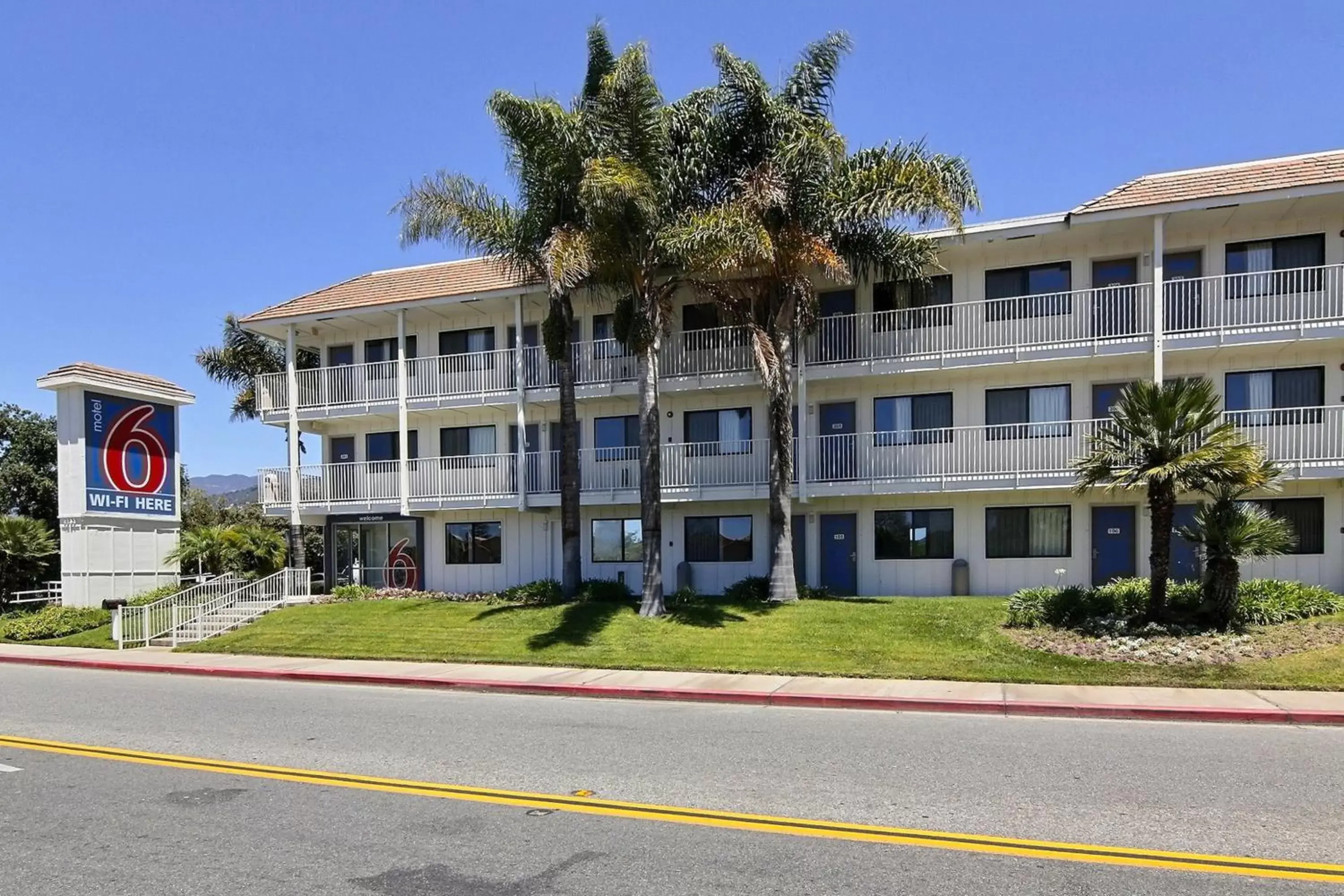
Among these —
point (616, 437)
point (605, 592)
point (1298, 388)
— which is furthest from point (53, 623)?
point (1298, 388)

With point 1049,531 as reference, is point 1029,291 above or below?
above

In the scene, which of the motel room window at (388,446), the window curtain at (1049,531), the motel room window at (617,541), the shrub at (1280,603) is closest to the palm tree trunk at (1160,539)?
the shrub at (1280,603)

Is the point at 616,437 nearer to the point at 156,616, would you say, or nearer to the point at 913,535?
the point at 913,535

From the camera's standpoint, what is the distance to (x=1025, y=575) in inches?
832

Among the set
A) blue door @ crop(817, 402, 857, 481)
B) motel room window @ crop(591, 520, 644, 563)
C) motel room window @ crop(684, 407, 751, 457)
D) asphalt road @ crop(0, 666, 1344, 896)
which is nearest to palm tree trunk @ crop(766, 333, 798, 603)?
blue door @ crop(817, 402, 857, 481)

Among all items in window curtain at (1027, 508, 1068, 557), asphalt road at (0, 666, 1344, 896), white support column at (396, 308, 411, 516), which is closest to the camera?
asphalt road at (0, 666, 1344, 896)

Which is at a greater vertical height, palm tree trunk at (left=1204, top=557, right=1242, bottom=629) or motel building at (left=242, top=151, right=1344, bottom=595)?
motel building at (left=242, top=151, right=1344, bottom=595)

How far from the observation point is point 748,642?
16.1 m

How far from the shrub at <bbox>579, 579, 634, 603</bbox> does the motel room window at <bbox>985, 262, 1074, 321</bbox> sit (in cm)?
1036

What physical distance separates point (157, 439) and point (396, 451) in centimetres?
655

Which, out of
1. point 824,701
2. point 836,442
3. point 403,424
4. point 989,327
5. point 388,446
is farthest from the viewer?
point 388,446

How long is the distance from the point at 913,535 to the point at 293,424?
56.6ft

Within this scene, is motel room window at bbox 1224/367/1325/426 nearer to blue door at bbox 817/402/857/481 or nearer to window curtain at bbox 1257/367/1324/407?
window curtain at bbox 1257/367/1324/407

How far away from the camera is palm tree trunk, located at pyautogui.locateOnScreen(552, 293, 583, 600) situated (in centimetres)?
2031
